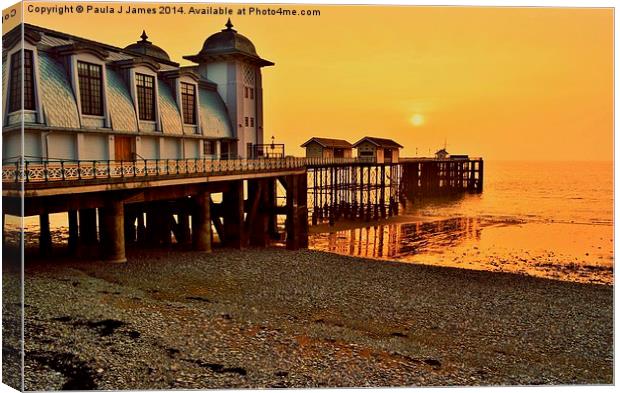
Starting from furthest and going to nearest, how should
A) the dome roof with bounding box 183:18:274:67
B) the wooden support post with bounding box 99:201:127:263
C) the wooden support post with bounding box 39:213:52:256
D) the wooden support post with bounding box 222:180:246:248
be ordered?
1. the wooden support post with bounding box 222:180:246:248
2. the wooden support post with bounding box 39:213:52:256
3. the wooden support post with bounding box 99:201:127:263
4. the dome roof with bounding box 183:18:274:67

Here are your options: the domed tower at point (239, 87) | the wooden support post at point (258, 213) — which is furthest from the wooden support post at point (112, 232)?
the domed tower at point (239, 87)

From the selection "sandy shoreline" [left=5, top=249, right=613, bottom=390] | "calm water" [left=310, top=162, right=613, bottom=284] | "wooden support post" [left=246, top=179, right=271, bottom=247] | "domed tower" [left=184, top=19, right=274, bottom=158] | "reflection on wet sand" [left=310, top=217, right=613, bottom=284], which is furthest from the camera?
"calm water" [left=310, top=162, right=613, bottom=284]

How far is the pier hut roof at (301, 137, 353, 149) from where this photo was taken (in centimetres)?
4578

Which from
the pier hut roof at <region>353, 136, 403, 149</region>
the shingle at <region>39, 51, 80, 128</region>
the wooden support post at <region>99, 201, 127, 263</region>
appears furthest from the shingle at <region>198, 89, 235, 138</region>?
the pier hut roof at <region>353, 136, 403, 149</region>

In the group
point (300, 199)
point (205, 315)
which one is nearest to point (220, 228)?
point (300, 199)

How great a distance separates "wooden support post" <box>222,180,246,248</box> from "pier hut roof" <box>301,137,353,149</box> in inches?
845

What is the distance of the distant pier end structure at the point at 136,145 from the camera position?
14586 millimetres

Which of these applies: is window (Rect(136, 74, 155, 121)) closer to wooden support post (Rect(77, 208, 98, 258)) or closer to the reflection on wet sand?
wooden support post (Rect(77, 208, 98, 258))

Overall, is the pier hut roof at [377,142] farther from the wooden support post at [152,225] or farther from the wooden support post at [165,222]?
the wooden support post at [165,222]

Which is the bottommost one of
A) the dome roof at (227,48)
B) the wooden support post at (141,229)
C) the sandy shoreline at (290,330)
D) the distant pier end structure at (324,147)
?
the sandy shoreline at (290,330)

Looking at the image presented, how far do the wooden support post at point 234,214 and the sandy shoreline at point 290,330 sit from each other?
5846mm

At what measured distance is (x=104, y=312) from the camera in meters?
12.8

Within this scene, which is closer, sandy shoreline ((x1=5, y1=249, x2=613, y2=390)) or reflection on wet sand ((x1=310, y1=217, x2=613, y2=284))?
sandy shoreline ((x1=5, y1=249, x2=613, y2=390))

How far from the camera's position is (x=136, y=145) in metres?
20.2
